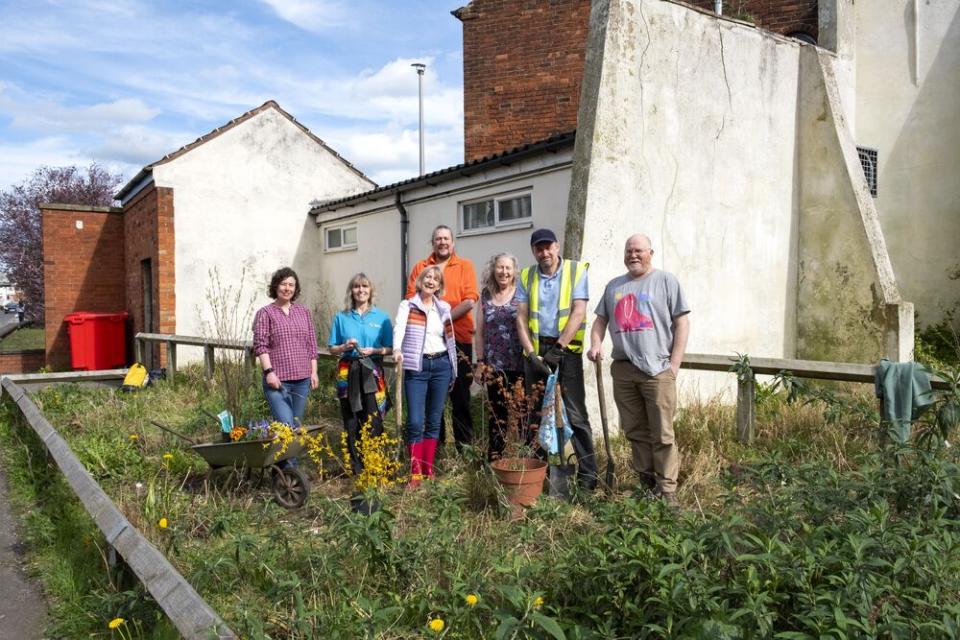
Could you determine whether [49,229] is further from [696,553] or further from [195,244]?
[696,553]

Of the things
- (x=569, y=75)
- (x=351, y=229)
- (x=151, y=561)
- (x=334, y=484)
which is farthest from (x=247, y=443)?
(x=569, y=75)

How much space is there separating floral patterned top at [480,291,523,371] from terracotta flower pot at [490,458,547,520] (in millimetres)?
953

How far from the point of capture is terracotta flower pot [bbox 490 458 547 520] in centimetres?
462

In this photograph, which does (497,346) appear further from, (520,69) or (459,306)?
(520,69)

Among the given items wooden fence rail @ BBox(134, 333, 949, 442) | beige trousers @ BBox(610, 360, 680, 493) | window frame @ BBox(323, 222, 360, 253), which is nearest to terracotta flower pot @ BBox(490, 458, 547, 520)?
beige trousers @ BBox(610, 360, 680, 493)

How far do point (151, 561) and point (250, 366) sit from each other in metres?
5.67

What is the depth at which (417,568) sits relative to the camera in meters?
3.54

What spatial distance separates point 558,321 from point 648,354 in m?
0.71

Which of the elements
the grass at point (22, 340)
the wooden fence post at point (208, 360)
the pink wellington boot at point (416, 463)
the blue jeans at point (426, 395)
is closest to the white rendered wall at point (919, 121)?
the blue jeans at point (426, 395)

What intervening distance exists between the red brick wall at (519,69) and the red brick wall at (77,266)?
26.7 feet

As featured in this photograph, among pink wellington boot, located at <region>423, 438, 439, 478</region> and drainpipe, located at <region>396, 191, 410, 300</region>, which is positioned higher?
drainpipe, located at <region>396, 191, 410, 300</region>

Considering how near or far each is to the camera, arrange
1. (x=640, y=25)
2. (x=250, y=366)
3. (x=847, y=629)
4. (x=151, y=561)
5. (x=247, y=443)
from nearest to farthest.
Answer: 1. (x=847, y=629)
2. (x=151, y=561)
3. (x=247, y=443)
4. (x=640, y=25)
5. (x=250, y=366)

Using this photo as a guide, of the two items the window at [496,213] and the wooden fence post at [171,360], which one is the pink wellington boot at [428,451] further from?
the wooden fence post at [171,360]

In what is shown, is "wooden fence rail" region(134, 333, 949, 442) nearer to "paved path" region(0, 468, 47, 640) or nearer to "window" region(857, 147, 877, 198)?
"paved path" region(0, 468, 47, 640)
